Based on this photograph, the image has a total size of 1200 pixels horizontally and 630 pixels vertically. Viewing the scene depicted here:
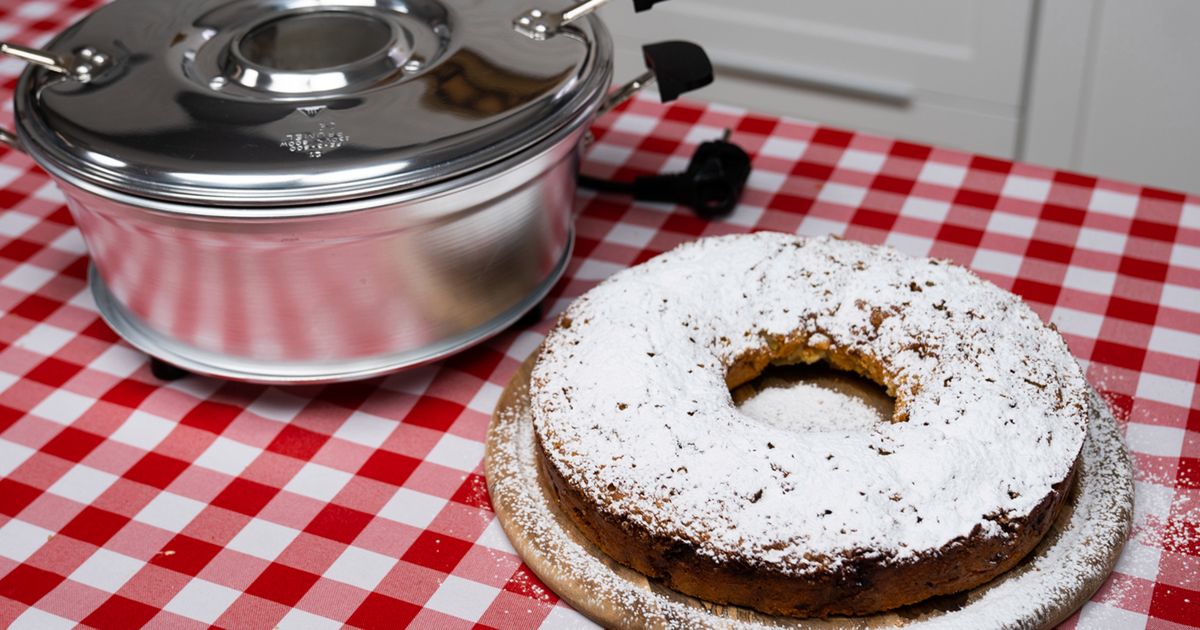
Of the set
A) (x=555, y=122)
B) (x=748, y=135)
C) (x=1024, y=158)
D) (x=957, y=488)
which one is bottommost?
(x=1024, y=158)

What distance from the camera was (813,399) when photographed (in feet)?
3.26

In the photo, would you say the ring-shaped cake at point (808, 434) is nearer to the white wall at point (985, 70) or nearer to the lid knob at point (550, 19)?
the lid knob at point (550, 19)

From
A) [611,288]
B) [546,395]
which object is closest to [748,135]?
[611,288]

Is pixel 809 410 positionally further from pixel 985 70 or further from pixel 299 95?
pixel 985 70

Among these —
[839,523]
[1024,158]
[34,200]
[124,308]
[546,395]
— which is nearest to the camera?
[839,523]

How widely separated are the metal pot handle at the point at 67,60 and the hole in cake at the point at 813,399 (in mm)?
621

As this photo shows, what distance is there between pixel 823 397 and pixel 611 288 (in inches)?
8.0

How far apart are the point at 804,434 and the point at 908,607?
0.14 meters

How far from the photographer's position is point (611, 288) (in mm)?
1019

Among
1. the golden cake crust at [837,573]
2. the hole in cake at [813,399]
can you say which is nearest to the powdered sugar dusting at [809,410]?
the hole in cake at [813,399]

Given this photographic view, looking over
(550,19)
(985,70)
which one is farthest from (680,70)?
(985,70)

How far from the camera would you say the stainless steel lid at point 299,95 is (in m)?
0.89

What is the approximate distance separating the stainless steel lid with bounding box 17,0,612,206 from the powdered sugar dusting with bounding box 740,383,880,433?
29 cm

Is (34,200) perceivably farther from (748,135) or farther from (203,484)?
(748,135)
